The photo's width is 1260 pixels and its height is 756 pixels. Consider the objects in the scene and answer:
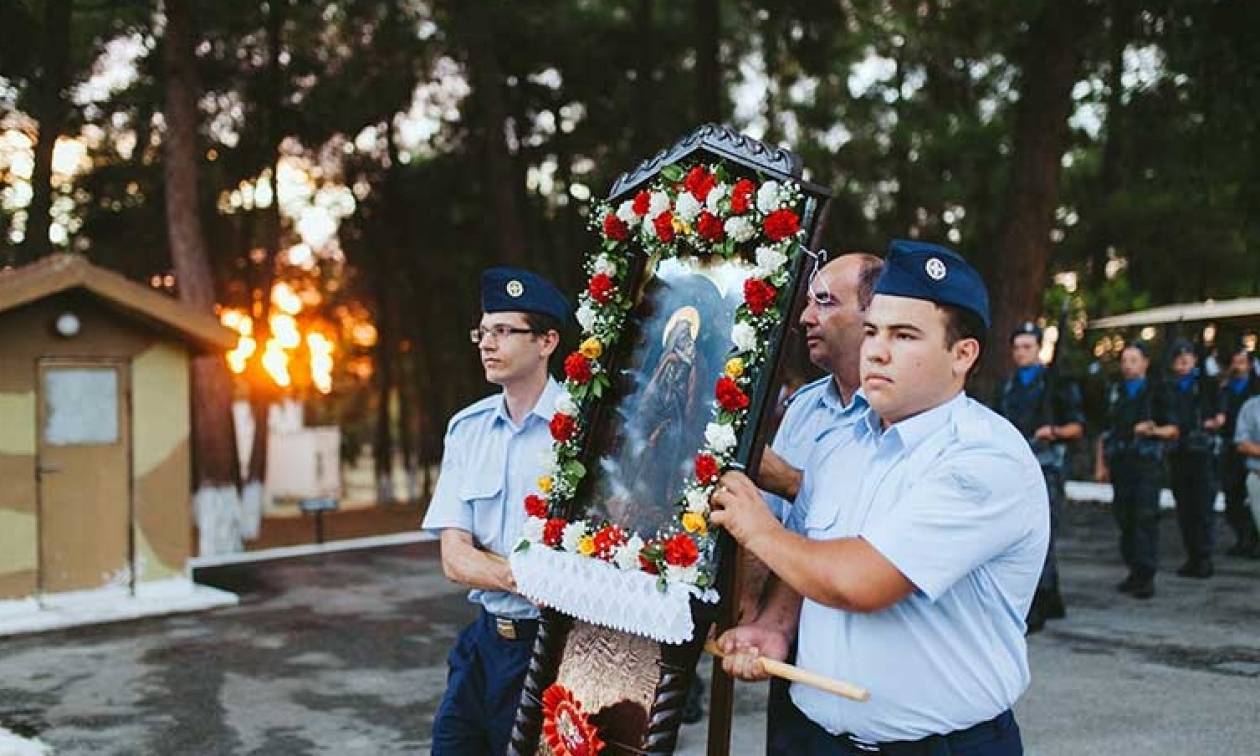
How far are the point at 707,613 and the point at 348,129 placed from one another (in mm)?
23787

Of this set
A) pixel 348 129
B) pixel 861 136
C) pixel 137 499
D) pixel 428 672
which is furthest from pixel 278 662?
pixel 861 136

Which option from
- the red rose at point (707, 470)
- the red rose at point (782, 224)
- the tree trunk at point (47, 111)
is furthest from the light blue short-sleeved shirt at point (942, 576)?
the tree trunk at point (47, 111)

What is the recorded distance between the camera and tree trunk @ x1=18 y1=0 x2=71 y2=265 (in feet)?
49.3

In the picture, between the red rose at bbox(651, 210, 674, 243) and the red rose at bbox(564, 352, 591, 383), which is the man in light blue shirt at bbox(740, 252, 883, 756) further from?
the red rose at bbox(564, 352, 591, 383)

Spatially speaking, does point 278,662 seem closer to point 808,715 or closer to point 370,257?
point 808,715

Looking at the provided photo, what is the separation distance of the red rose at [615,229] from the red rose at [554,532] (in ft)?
2.79

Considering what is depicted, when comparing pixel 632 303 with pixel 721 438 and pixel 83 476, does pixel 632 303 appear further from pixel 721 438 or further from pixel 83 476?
pixel 83 476

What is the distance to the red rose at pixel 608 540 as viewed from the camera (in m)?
3.25

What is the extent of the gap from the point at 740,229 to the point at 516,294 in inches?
47.5

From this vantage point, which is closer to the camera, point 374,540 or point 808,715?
point 808,715

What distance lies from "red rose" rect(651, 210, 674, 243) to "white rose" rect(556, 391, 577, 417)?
0.56 metres

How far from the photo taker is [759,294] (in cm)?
306

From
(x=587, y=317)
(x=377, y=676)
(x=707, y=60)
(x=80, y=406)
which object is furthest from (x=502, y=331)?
(x=707, y=60)

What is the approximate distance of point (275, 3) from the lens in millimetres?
19453
